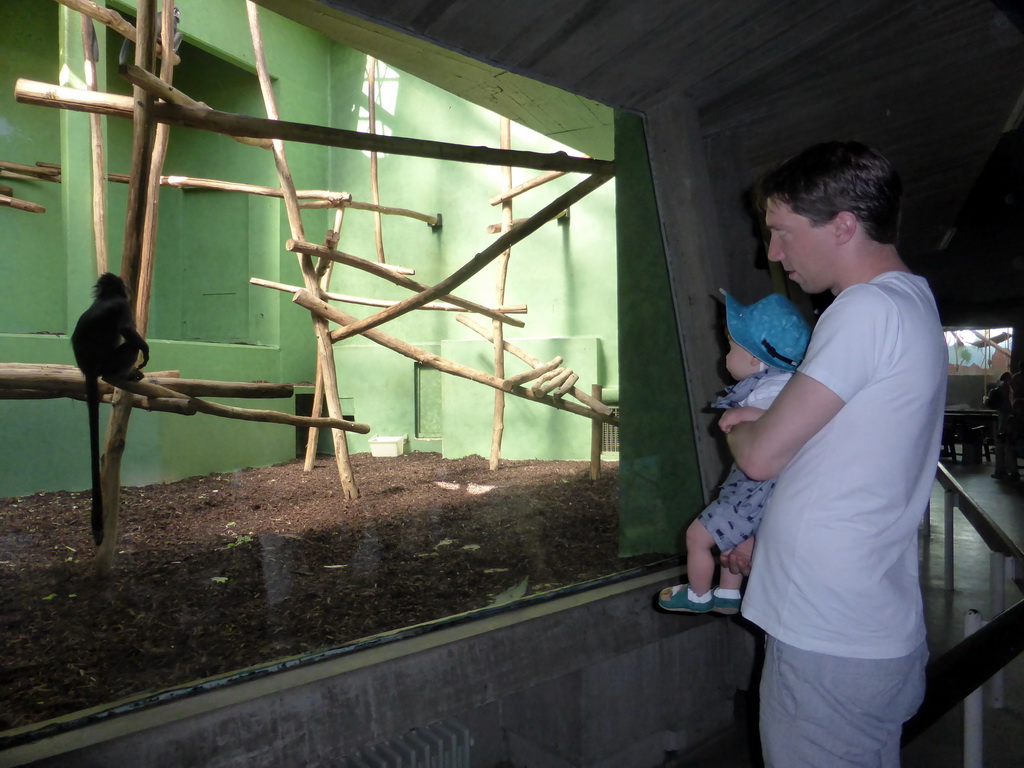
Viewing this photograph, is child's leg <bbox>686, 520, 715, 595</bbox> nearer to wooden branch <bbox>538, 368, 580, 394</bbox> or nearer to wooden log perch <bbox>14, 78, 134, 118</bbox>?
wooden branch <bbox>538, 368, 580, 394</bbox>

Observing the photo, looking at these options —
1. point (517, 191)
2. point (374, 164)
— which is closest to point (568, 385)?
point (517, 191)

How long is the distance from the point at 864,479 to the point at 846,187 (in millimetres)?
423

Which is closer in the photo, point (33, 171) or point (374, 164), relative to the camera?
point (33, 171)

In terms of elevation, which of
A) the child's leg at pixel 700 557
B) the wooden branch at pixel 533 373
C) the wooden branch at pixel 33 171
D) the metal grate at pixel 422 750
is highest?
the wooden branch at pixel 33 171

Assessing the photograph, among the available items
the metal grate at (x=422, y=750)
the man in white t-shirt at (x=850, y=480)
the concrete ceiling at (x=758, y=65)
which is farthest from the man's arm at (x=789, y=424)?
the concrete ceiling at (x=758, y=65)

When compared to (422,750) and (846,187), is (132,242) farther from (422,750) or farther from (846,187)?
(846,187)

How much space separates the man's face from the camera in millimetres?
1041

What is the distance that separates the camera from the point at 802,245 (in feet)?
3.47

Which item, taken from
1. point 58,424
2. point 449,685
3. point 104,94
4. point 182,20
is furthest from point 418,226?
point 449,685

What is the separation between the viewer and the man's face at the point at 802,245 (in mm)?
1041

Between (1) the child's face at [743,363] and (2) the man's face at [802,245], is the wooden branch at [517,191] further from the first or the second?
(2) the man's face at [802,245]

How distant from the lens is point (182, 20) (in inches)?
92.7

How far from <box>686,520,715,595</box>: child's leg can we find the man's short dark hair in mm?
730

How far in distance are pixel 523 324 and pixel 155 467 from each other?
1.68 m
